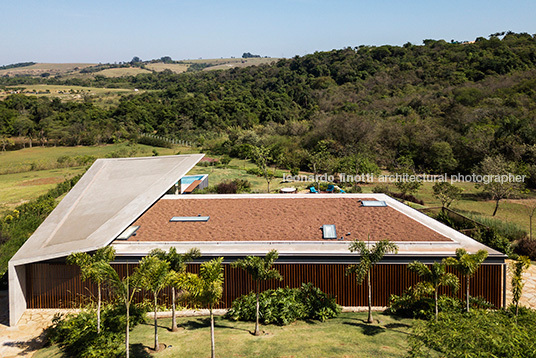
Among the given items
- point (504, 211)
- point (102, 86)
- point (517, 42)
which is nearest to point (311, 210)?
point (504, 211)

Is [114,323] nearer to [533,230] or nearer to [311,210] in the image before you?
[311,210]

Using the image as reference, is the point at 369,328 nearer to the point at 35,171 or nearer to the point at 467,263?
the point at 467,263

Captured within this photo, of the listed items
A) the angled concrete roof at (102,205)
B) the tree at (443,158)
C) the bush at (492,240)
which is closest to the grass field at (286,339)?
the angled concrete roof at (102,205)

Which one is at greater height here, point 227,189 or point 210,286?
point 210,286

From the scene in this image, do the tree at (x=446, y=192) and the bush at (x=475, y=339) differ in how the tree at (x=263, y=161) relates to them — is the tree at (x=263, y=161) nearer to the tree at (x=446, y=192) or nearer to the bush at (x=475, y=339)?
the tree at (x=446, y=192)

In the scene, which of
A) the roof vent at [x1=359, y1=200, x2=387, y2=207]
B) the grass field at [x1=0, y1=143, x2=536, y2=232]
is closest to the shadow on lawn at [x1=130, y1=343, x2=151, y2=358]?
the roof vent at [x1=359, y1=200, x2=387, y2=207]

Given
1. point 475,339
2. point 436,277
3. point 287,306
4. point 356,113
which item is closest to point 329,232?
point 287,306

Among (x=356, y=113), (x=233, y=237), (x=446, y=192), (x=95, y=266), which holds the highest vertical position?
(x=356, y=113)
